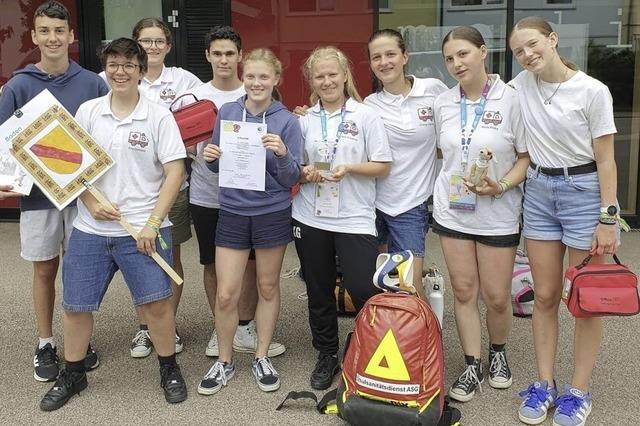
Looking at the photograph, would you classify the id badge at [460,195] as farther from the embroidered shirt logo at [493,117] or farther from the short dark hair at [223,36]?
the short dark hair at [223,36]

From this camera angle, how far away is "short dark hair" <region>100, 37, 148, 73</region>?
3199 mm

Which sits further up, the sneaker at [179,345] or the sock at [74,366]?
the sock at [74,366]

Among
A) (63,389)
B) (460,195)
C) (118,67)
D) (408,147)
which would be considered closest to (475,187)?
(460,195)

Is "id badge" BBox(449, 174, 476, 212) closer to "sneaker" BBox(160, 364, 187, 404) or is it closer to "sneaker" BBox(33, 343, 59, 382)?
"sneaker" BBox(160, 364, 187, 404)

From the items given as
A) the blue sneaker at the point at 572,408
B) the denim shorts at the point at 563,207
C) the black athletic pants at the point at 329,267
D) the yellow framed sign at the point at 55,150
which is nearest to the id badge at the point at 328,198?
the black athletic pants at the point at 329,267

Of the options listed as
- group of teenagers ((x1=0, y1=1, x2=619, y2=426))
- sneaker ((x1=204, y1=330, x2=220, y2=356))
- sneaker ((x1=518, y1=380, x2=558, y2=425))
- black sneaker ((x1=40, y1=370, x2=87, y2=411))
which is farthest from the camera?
sneaker ((x1=204, y1=330, x2=220, y2=356))

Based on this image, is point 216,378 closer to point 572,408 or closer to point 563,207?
point 572,408

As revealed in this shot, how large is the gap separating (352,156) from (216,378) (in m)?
→ 1.39

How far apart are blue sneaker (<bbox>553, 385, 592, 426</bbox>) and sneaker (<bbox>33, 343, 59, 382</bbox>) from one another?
2651mm

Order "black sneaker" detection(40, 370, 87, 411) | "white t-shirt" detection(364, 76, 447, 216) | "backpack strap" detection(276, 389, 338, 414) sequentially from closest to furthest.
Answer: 1. "backpack strap" detection(276, 389, 338, 414)
2. "black sneaker" detection(40, 370, 87, 411)
3. "white t-shirt" detection(364, 76, 447, 216)

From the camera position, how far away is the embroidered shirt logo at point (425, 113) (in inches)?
138

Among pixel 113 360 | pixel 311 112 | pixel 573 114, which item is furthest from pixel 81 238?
pixel 573 114

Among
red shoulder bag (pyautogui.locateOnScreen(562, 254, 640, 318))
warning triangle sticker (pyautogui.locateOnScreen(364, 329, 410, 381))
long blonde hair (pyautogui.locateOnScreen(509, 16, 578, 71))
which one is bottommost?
warning triangle sticker (pyautogui.locateOnScreen(364, 329, 410, 381))

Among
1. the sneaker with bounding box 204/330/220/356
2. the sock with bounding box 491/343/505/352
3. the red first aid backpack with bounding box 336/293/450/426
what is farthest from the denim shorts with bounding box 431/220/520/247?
the sneaker with bounding box 204/330/220/356
